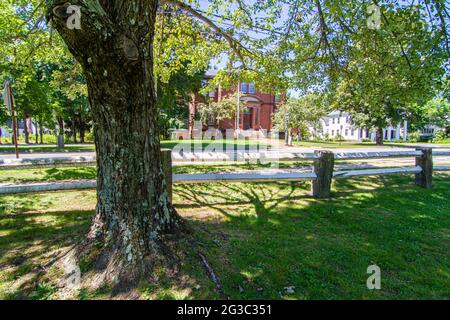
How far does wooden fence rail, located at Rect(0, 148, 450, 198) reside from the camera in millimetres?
4246

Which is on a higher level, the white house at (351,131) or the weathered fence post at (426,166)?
the white house at (351,131)

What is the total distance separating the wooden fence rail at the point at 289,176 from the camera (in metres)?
4.25

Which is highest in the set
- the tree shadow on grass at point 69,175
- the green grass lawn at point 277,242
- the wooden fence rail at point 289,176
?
the wooden fence rail at point 289,176

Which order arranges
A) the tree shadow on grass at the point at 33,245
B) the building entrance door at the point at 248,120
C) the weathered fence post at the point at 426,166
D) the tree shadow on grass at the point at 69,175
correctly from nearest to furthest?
the tree shadow on grass at the point at 33,245
the weathered fence post at the point at 426,166
the tree shadow on grass at the point at 69,175
the building entrance door at the point at 248,120

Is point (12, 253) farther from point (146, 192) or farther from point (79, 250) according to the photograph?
point (146, 192)

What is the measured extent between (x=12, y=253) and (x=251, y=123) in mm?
39254

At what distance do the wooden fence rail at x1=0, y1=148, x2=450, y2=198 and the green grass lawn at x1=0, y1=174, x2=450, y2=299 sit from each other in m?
0.46

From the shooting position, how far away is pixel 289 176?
5227 millimetres

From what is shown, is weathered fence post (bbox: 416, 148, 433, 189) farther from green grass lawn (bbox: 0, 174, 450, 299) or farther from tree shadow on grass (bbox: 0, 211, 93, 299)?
tree shadow on grass (bbox: 0, 211, 93, 299)

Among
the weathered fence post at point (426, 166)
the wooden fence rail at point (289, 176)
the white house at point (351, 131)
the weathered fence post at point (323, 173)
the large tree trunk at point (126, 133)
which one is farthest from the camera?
the white house at point (351, 131)

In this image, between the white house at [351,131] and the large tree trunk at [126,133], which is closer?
the large tree trunk at [126,133]

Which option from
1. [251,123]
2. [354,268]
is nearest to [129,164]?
[354,268]

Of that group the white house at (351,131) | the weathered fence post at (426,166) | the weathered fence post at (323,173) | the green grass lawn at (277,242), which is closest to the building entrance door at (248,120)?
the white house at (351,131)

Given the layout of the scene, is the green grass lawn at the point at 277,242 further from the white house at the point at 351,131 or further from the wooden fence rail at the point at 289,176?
the white house at the point at 351,131
